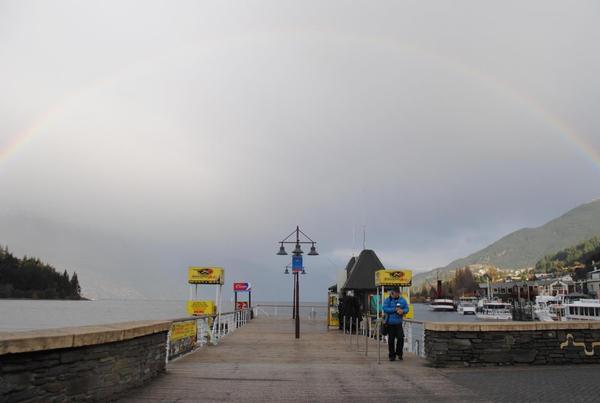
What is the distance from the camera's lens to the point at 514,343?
12.6 m

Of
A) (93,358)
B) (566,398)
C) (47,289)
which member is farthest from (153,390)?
(47,289)

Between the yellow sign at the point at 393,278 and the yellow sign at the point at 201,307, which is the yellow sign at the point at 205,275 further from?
the yellow sign at the point at 393,278

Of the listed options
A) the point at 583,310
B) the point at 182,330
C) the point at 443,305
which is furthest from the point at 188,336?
the point at 443,305

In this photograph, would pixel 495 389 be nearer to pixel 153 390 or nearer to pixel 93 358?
pixel 153 390

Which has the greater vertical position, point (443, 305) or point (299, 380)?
point (299, 380)

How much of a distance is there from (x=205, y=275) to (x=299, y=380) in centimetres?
1397

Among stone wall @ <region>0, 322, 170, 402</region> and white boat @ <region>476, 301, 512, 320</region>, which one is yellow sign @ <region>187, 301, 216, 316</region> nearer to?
stone wall @ <region>0, 322, 170, 402</region>

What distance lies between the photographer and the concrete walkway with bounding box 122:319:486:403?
9281mm

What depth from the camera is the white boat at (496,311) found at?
388 ft

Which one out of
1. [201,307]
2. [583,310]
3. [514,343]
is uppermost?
[201,307]

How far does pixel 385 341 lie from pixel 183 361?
9.40 m

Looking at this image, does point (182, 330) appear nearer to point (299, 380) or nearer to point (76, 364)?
point (299, 380)

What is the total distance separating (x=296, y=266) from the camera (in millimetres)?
25250

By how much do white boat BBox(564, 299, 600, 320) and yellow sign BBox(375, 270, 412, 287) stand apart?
61.7m
